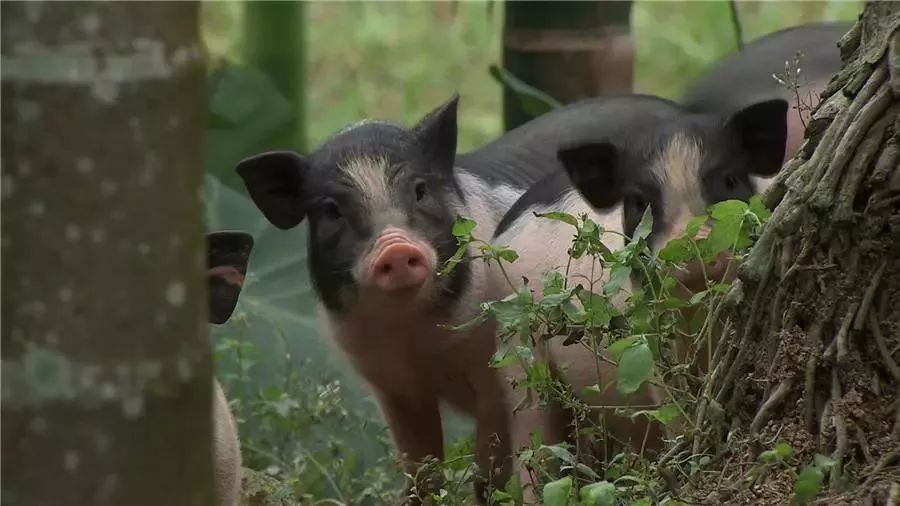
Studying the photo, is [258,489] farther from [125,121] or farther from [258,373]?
[125,121]

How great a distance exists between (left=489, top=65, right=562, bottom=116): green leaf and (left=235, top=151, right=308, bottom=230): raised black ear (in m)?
1.03

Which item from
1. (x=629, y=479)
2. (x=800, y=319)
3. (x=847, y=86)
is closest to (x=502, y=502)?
(x=629, y=479)

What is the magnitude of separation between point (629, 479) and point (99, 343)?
90 centimetres

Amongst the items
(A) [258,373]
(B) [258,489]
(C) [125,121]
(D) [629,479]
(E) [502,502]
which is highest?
(C) [125,121]

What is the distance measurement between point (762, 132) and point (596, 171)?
331mm

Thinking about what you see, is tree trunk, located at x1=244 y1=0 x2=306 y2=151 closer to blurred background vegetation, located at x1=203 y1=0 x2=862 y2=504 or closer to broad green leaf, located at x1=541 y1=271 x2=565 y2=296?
blurred background vegetation, located at x1=203 y1=0 x2=862 y2=504

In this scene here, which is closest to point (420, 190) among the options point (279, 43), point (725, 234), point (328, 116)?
point (725, 234)

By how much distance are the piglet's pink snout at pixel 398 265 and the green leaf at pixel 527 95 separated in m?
1.30

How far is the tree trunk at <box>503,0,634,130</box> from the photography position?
4.39 metres

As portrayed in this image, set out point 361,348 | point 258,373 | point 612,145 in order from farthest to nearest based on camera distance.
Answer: point 258,373, point 361,348, point 612,145

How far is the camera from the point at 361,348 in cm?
327

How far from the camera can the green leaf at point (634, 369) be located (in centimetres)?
179

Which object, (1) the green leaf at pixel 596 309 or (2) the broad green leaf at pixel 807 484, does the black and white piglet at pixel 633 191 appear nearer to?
(1) the green leaf at pixel 596 309

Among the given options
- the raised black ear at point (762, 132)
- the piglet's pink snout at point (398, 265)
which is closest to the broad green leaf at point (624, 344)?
the piglet's pink snout at point (398, 265)
